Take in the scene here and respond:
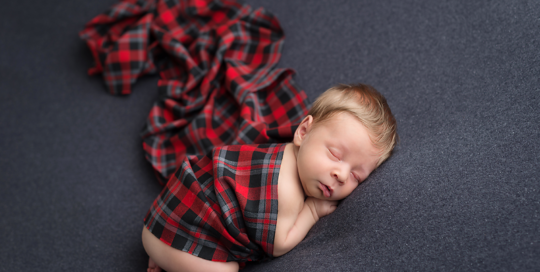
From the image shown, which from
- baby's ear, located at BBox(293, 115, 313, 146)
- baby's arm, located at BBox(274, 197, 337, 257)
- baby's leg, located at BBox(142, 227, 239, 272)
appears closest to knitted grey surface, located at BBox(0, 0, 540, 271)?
baby's arm, located at BBox(274, 197, 337, 257)

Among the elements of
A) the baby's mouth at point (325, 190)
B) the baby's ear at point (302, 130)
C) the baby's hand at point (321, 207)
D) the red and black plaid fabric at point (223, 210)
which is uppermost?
the baby's ear at point (302, 130)

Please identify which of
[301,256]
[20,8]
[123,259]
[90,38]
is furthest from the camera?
[20,8]

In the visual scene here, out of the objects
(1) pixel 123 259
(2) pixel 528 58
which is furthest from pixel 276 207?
(2) pixel 528 58

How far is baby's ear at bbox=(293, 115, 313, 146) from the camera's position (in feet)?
3.63

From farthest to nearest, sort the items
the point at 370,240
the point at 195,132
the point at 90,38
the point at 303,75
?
1. the point at 90,38
2. the point at 303,75
3. the point at 195,132
4. the point at 370,240

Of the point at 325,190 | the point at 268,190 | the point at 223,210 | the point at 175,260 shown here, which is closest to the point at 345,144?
the point at 325,190

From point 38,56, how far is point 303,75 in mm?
1316

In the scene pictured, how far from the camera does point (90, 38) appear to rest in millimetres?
1659

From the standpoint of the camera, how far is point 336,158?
1019mm

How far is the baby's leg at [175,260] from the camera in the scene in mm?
1029

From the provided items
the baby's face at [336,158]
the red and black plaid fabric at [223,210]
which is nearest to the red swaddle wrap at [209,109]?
the red and black plaid fabric at [223,210]

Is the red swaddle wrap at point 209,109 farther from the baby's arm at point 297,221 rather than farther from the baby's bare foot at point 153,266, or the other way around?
the baby's bare foot at point 153,266

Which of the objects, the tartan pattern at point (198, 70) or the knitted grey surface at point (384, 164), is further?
the tartan pattern at point (198, 70)

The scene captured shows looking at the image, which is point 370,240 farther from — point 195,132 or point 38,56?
point 38,56
